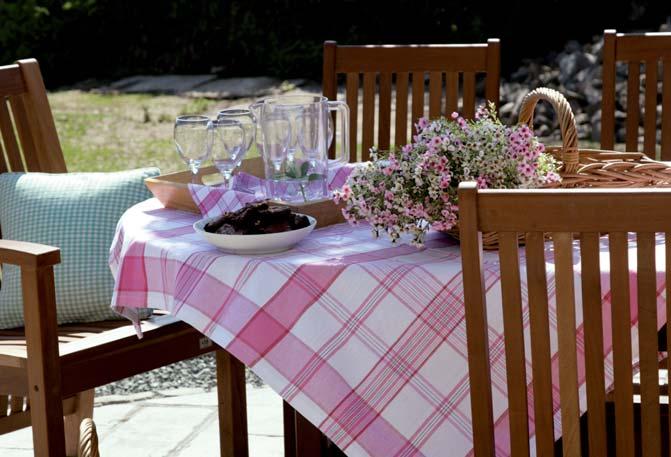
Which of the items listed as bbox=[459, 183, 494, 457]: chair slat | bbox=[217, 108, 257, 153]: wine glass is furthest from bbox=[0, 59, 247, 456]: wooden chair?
bbox=[459, 183, 494, 457]: chair slat

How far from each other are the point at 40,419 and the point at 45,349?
0.47 feet

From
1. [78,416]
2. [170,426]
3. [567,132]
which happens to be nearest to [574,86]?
[170,426]

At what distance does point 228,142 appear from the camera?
7.47ft

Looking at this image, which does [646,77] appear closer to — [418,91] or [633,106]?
[633,106]

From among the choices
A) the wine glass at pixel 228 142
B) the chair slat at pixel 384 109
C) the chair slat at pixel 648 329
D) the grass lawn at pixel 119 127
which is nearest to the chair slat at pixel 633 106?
the chair slat at pixel 384 109

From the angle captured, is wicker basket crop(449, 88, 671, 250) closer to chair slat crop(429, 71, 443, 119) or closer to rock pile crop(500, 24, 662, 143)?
chair slat crop(429, 71, 443, 119)

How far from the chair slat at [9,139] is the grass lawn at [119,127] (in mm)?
3404

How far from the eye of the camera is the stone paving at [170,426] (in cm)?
303

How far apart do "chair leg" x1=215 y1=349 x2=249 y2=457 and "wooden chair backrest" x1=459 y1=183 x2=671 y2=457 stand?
1.21 meters

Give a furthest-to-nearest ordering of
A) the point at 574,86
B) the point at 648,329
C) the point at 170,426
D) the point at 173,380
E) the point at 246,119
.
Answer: the point at 574,86 → the point at 173,380 → the point at 170,426 → the point at 246,119 → the point at 648,329

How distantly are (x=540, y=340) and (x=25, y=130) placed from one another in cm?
206

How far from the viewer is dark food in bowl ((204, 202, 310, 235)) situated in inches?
76.0

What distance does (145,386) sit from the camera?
11.9 feet

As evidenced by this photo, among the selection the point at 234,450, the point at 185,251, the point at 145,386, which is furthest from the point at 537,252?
the point at 145,386
